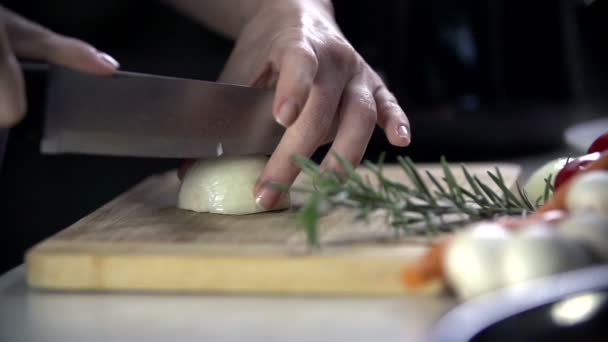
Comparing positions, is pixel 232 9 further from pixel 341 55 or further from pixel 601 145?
pixel 601 145

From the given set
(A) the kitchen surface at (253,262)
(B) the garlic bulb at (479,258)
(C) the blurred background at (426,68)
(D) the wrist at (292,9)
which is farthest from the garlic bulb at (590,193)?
(C) the blurred background at (426,68)

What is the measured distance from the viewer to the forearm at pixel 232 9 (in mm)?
1539

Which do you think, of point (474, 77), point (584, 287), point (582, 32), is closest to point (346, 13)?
point (474, 77)

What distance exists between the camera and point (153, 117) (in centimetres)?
127

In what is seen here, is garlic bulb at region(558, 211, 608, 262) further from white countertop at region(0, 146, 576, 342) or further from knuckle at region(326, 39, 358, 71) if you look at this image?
knuckle at region(326, 39, 358, 71)

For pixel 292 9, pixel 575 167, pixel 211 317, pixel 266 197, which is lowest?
pixel 211 317

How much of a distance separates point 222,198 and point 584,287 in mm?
741

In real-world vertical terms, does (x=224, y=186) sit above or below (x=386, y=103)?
below

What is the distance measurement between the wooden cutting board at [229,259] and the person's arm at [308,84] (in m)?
0.18

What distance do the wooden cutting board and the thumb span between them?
23 cm

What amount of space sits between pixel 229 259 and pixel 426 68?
63.4 inches

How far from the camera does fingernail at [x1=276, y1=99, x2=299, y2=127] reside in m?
1.23

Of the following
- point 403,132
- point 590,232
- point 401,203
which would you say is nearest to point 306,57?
point 403,132

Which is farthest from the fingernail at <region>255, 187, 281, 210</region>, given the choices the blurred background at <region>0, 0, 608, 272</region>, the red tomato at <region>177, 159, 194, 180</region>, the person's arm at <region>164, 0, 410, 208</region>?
the blurred background at <region>0, 0, 608, 272</region>
